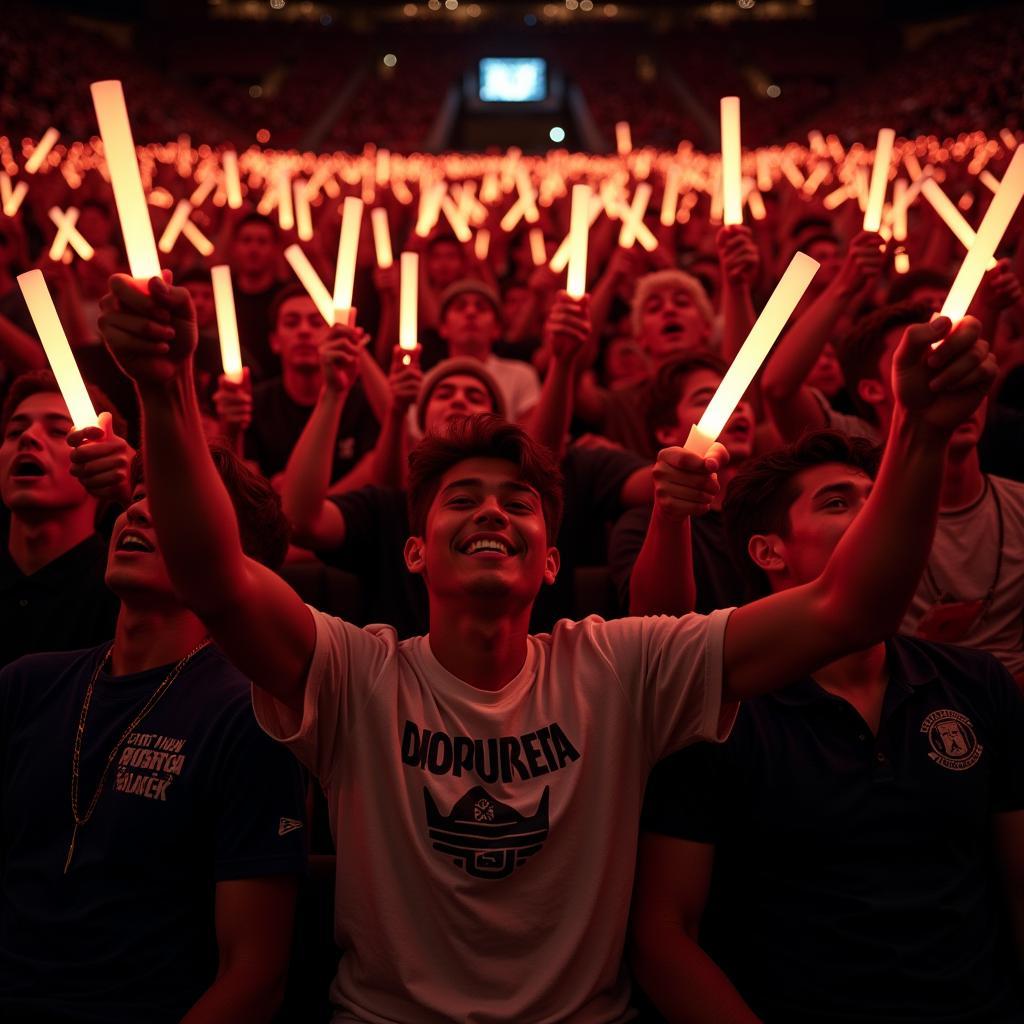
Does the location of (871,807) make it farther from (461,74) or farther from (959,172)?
(461,74)

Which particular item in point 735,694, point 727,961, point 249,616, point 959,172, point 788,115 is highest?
point 788,115

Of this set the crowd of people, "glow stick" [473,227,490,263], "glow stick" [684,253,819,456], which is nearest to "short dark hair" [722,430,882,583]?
the crowd of people

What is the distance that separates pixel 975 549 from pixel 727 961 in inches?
45.2

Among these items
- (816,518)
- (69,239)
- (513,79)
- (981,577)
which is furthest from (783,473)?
(513,79)

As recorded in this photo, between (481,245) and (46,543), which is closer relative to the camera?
(46,543)

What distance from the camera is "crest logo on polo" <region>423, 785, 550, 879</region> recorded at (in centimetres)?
147

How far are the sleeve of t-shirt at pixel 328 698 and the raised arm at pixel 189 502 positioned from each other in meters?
0.04

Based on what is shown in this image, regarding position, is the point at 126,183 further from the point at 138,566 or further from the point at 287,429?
the point at 287,429

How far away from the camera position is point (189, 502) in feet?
4.17

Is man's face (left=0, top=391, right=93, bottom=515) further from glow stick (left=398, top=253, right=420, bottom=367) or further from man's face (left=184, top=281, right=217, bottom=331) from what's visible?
man's face (left=184, top=281, right=217, bottom=331)

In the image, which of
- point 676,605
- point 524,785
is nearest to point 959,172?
point 676,605

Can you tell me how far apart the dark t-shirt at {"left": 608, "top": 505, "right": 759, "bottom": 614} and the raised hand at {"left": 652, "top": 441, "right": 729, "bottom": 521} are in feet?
2.32

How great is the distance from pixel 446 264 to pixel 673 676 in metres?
4.07

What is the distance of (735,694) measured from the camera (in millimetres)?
1493
